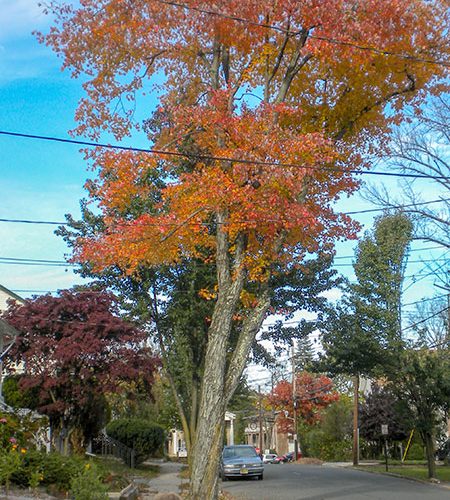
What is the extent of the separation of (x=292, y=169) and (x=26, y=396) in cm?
1714

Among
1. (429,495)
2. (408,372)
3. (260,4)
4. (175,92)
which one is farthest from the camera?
(408,372)

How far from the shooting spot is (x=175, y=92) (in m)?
17.6

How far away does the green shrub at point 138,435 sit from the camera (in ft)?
123

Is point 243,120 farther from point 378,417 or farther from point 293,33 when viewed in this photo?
point 378,417

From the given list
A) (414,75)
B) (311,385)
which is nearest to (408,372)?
(414,75)

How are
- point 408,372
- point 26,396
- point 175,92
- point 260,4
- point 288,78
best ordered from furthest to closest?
point 408,372 → point 26,396 → point 175,92 → point 288,78 → point 260,4

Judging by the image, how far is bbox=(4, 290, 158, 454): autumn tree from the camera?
26.5 m

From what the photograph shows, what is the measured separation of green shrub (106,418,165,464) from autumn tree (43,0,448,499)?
22.2 metres

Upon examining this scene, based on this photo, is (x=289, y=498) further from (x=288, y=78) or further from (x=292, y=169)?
(x=288, y=78)

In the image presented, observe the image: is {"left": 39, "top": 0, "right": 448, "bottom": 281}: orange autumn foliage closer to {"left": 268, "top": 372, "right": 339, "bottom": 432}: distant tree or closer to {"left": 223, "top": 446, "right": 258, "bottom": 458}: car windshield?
{"left": 223, "top": 446, "right": 258, "bottom": 458}: car windshield

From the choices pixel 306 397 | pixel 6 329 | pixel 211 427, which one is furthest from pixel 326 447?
pixel 211 427

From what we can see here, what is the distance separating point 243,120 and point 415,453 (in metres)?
47.5

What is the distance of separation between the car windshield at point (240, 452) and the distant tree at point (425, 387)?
717 cm

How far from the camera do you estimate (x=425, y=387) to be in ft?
100
